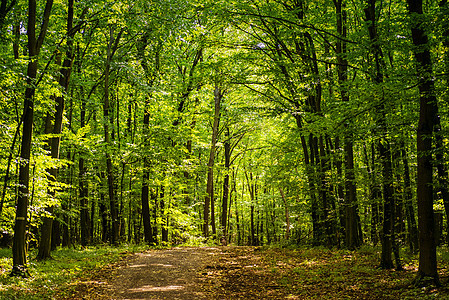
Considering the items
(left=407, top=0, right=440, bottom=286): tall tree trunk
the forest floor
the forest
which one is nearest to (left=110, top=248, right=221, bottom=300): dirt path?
the forest floor

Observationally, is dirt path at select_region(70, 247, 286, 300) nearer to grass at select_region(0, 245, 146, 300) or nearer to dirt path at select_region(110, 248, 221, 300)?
dirt path at select_region(110, 248, 221, 300)

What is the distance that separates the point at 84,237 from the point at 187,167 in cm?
776

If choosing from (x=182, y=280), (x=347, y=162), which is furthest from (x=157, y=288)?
(x=347, y=162)

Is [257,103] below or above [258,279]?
above

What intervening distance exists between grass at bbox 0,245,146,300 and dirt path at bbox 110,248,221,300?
1102mm

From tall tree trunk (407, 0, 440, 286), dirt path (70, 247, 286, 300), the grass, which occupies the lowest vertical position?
dirt path (70, 247, 286, 300)

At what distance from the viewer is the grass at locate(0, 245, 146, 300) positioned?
770cm

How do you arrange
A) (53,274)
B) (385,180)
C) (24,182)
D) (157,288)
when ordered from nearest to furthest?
(385,180) < (157,288) < (24,182) < (53,274)

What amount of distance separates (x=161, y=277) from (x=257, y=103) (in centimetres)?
1219

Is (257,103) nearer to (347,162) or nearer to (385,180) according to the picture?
(347,162)

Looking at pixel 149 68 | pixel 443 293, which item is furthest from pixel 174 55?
pixel 443 293

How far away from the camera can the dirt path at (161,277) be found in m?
8.38

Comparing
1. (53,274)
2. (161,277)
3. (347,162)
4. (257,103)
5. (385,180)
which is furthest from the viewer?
(257,103)

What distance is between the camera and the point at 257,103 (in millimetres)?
19422
